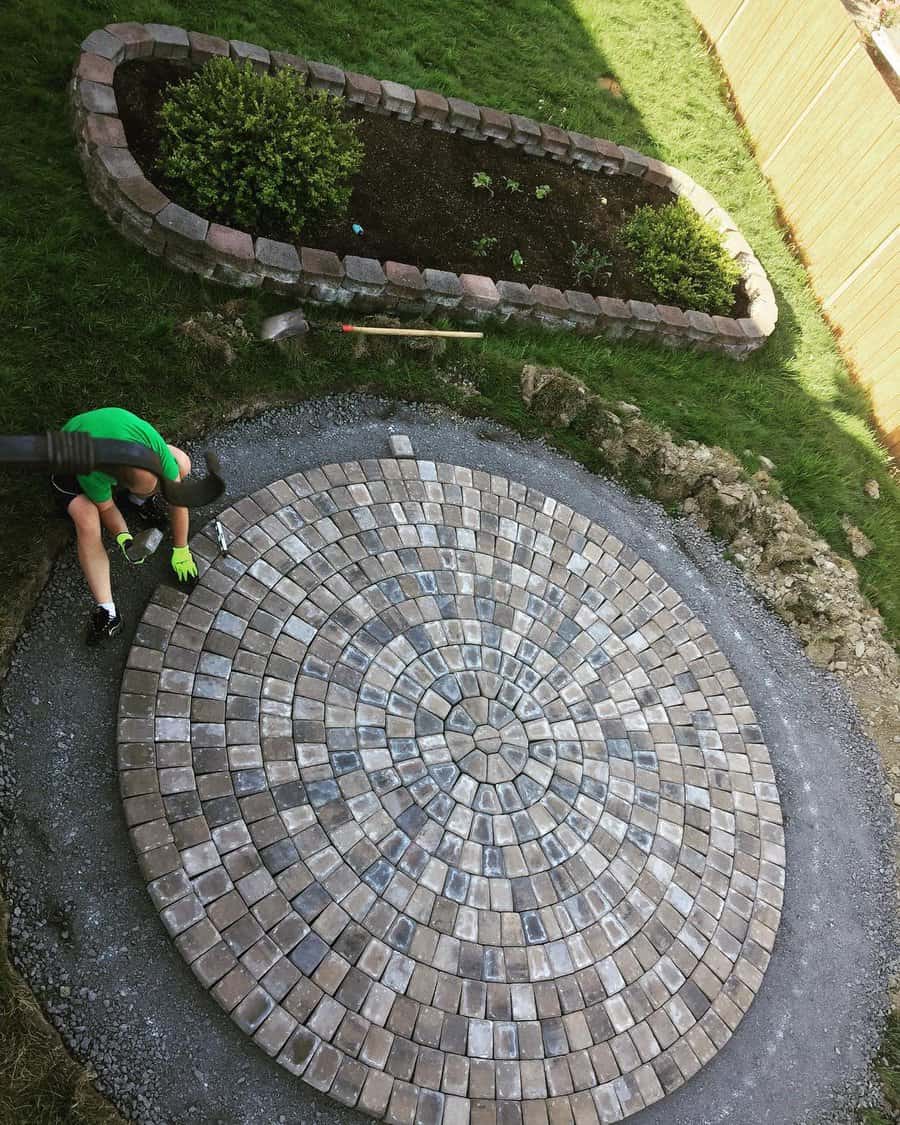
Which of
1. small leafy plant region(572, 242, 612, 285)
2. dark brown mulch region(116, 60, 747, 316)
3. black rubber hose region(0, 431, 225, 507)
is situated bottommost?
dark brown mulch region(116, 60, 747, 316)

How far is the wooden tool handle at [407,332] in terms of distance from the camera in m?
5.87

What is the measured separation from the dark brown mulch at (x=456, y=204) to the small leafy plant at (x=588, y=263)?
0.12 ft

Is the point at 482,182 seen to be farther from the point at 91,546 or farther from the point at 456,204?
the point at 91,546

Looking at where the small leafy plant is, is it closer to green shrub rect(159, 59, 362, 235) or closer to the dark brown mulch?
the dark brown mulch

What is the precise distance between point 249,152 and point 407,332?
1896mm

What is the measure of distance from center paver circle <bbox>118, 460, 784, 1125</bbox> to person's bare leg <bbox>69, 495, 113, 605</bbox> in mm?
355

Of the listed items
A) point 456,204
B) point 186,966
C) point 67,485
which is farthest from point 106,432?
point 456,204

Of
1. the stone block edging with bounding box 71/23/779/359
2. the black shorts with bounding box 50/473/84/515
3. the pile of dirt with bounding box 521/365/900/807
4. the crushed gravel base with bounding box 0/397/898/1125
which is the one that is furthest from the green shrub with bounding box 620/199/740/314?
the black shorts with bounding box 50/473/84/515

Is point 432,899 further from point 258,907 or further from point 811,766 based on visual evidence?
point 811,766

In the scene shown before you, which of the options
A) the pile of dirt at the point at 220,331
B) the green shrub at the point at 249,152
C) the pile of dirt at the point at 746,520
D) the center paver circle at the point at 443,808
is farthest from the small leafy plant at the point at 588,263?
the pile of dirt at the point at 220,331

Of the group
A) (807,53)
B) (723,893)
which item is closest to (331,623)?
(723,893)

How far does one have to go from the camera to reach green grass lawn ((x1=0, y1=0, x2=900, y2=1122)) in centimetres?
496

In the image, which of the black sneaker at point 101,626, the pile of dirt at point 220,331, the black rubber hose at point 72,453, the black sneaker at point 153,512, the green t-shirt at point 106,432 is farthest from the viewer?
the pile of dirt at point 220,331

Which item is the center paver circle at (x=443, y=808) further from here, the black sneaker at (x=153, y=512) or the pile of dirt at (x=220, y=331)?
the pile of dirt at (x=220, y=331)
